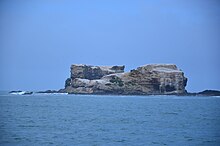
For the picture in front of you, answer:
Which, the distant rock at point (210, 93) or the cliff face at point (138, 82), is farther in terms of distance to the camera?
the distant rock at point (210, 93)

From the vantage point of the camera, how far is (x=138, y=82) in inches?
6531

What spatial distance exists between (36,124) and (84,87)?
128152 mm

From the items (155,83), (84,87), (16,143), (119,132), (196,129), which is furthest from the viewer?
(84,87)

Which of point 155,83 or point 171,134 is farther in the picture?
point 155,83

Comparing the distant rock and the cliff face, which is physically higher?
the cliff face

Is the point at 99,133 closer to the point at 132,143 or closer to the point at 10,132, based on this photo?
the point at 132,143

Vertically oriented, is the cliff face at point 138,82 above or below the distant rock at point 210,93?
above

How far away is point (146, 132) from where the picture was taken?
40.2 meters

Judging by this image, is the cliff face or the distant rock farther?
the distant rock

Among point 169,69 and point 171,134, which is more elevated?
point 169,69

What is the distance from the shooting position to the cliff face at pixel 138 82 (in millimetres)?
159875

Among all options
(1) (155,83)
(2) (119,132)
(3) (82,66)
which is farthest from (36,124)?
(3) (82,66)

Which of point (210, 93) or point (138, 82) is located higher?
point (138, 82)

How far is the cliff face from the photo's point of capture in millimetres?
159875
